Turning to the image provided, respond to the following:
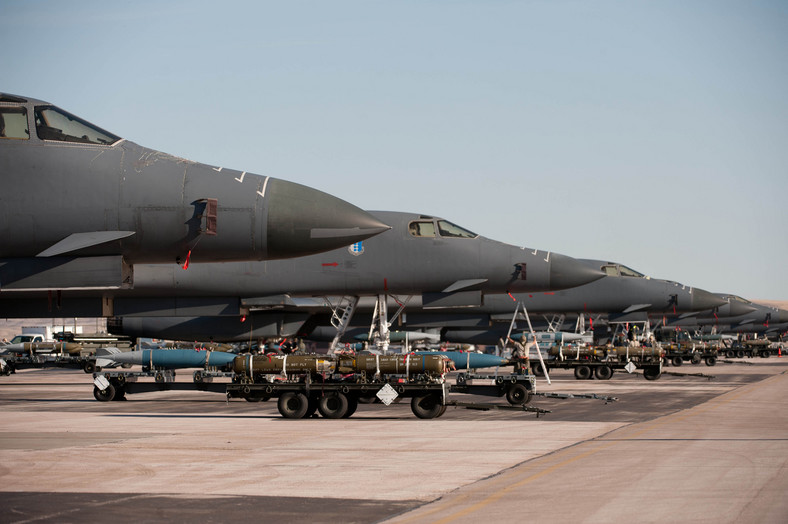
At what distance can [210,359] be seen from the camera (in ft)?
103

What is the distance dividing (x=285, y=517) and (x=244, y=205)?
4751 millimetres

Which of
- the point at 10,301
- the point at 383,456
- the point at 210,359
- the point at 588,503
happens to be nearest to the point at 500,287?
the point at 210,359

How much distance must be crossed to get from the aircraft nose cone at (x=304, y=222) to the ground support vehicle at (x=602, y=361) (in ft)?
94.0

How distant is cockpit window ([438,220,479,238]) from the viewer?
27.9 metres

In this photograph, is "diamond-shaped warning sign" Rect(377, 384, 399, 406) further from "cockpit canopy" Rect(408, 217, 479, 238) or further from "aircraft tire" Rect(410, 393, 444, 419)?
"cockpit canopy" Rect(408, 217, 479, 238)

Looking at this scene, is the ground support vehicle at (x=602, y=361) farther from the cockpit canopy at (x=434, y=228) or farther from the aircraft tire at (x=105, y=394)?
the aircraft tire at (x=105, y=394)

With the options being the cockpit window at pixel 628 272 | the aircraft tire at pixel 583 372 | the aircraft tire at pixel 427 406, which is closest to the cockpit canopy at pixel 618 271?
the cockpit window at pixel 628 272

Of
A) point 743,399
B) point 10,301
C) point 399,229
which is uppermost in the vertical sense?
point 399,229

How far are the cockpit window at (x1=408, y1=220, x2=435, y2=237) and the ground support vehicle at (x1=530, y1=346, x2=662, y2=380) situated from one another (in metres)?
14.8

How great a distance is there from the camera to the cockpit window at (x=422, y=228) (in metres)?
27.4

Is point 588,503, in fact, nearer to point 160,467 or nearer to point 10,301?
point 160,467

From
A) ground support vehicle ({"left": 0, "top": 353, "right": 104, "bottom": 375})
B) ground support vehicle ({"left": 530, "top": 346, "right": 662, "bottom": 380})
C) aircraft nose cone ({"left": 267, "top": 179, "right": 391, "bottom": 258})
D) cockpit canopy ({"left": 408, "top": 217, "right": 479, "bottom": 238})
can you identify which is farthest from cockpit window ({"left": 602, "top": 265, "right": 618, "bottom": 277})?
aircraft nose cone ({"left": 267, "top": 179, "right": 391, "bottom": 258})

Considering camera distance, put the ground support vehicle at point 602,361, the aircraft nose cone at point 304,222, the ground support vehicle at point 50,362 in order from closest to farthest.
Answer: the aircraft nose cone at point 304,222, the ground support vehicle at point 602,361, the ground support vehicle at point 50,362

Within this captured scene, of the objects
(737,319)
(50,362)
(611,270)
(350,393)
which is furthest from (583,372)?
(737,319)
